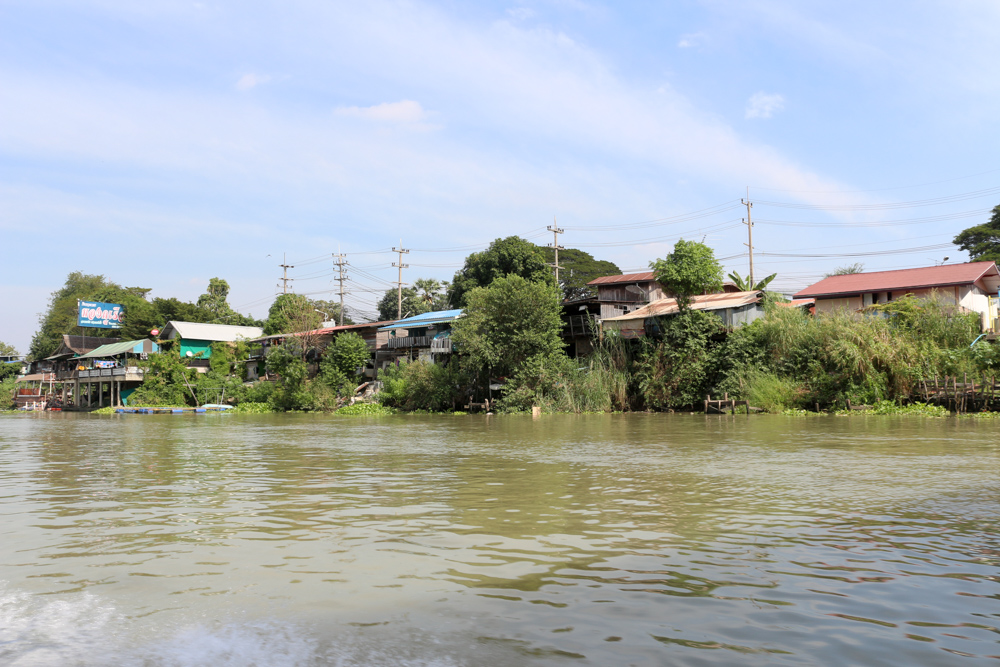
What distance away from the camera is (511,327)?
123ft

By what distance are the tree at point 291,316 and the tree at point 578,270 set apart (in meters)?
20.3

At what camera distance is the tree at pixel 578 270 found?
197ft

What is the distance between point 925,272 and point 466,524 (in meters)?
38.1

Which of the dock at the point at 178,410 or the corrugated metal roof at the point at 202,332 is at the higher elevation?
the corrugated metal roof at the point at 202,332

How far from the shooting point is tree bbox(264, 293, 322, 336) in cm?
5103

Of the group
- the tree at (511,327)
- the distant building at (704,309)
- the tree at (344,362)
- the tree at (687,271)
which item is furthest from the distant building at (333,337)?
the tree at (687,271)

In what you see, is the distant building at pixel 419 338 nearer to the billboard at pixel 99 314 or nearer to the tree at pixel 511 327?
the tree at pixel 511 327

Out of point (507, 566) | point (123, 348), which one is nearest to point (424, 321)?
point (123, 348)

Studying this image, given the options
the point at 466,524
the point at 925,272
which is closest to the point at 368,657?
the point at 466,524

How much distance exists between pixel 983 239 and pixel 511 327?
1322 inches

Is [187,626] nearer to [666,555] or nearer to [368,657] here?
[368,657]

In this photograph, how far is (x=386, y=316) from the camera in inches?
2776

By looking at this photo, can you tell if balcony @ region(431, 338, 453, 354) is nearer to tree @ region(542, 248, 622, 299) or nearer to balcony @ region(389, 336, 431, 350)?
balcony @ region(389, 336, 431, 350)

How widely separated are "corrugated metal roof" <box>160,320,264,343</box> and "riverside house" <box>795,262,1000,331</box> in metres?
45.7
